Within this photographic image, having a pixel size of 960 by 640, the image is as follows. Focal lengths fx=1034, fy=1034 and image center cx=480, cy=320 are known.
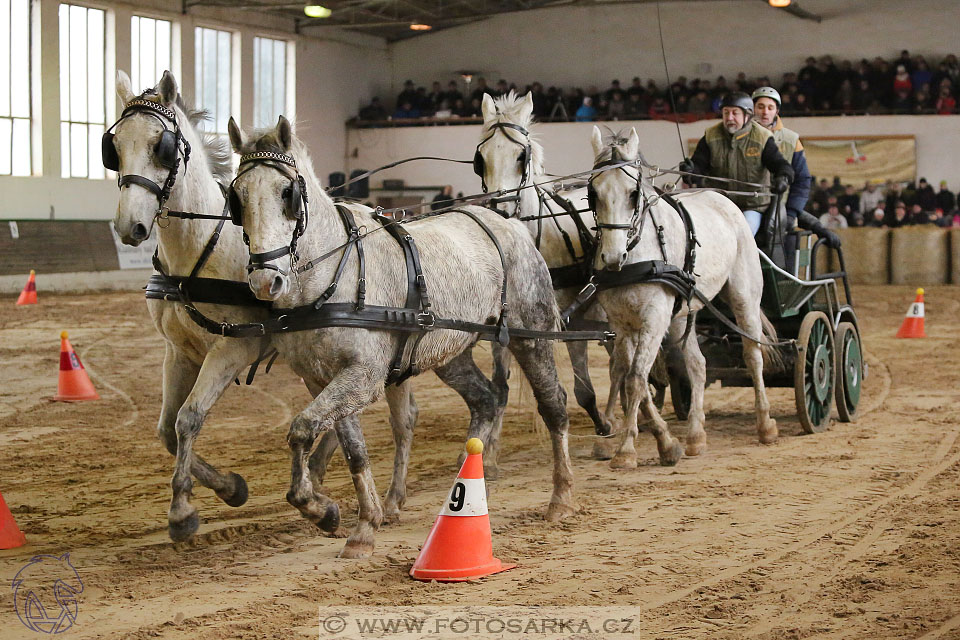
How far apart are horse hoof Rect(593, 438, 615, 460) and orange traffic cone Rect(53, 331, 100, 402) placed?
5144 millimetres

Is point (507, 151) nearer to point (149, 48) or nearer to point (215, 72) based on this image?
point (149, 48)

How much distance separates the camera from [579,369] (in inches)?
315

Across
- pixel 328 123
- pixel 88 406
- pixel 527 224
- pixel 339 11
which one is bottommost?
pixel 88 406

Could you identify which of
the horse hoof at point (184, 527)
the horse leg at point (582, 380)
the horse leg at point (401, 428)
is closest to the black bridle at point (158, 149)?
the horse hoof at point (184, 527)

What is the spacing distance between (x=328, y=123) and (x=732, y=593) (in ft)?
91.2

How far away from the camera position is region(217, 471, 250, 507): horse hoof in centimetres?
565

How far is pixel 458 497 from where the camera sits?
471 centimetres

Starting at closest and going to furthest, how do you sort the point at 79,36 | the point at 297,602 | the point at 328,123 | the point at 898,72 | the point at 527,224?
1. the point at 297,602
2. the point at 527,224
3. the point at 79,36
4. the point at 898,72
5. the point at 328,123

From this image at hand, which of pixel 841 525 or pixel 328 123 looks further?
pixel 328 123

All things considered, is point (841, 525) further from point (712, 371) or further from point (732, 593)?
point (712, 371)

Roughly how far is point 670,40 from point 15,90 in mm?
17899

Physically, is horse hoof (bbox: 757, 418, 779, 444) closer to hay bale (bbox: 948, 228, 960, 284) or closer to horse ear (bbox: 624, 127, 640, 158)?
horse ear (bbox: 624, 127, 640, 158)

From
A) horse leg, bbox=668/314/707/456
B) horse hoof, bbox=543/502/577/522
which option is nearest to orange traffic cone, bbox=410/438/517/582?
horse hoof, bbox=543/502/577/522

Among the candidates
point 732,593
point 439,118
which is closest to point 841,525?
point 732,593
